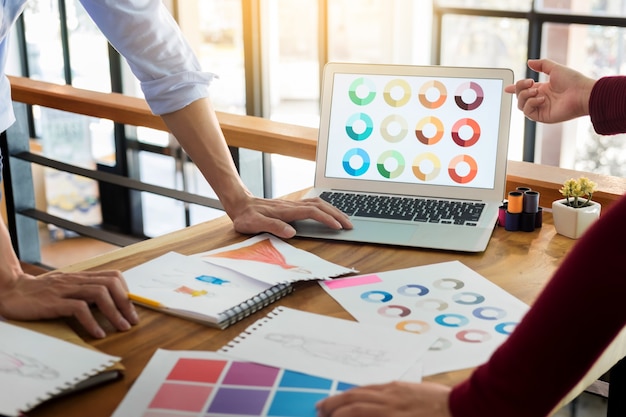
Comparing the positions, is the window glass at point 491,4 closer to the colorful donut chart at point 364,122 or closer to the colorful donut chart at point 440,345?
the colorful donut chart at point 364,122

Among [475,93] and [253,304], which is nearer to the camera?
[253,304]

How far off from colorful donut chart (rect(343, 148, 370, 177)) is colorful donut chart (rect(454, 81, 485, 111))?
0.21 m

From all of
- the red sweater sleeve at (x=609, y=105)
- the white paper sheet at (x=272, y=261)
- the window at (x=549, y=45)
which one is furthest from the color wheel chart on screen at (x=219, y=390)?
the window at (x=549, y=45)

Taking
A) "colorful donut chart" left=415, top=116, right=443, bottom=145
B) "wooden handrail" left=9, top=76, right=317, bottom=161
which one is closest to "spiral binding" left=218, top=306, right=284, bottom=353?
"colorful donut chart" left=415, top=116, right=443, bottom=145

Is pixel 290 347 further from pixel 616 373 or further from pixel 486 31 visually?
pixel 486 31

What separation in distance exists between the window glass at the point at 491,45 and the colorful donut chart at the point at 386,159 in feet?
11.6

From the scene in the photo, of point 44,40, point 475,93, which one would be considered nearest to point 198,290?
point 475,93

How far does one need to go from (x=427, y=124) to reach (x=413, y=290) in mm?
487

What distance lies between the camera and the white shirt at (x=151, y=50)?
1561 mm

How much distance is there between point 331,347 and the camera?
3.37ft

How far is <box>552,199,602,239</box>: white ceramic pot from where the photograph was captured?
1.41 metres

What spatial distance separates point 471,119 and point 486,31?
3.86m

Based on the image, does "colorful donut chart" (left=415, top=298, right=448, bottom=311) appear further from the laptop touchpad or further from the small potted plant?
the small potted plant

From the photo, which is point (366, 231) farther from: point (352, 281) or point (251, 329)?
point (251, 329)
